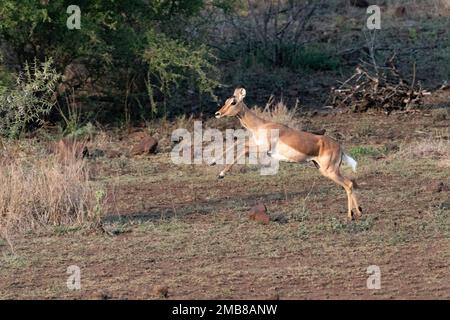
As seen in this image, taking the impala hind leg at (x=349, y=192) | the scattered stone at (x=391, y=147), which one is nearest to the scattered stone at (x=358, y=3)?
the scattered stone at (x=391, y=147)

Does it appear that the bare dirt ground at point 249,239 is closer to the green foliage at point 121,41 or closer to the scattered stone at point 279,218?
the scattered stone at point 279,218

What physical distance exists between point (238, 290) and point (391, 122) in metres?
7.33

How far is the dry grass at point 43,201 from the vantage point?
29.2ft

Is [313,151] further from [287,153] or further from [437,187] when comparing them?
[437,187]

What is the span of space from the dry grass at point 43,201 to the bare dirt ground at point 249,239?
20cm

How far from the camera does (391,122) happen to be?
551 inches

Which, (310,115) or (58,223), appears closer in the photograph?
(58,223)

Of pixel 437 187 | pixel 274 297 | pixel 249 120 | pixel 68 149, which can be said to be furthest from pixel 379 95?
pixel 274 297

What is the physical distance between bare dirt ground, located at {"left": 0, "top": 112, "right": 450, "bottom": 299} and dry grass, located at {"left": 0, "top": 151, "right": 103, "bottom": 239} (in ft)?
0.66

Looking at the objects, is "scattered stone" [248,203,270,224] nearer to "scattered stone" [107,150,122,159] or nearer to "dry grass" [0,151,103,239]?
"dry grass" [0,151,103,239]

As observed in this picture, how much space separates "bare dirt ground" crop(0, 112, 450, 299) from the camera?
724cm

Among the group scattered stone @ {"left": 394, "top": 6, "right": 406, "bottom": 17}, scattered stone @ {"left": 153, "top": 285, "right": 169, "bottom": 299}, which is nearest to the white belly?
scattered stone @ {"left": 153, "top": 285, "right": 169, "bottom": 299}

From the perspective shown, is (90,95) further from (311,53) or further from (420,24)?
(420,24)
